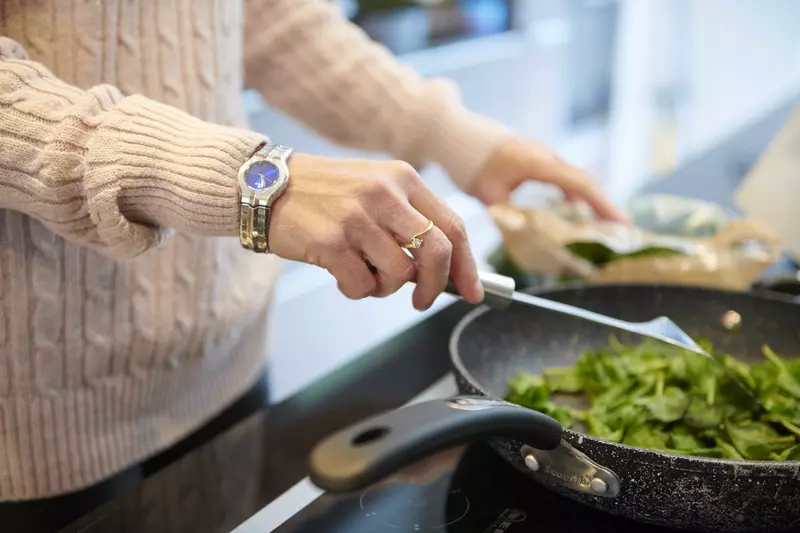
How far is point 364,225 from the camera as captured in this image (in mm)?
526

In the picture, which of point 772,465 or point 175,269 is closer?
point 772,465

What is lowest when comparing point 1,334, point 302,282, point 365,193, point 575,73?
point 302,282

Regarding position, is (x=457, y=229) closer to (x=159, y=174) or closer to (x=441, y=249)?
(x=441, y=249)

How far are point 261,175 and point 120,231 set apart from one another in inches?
4.0

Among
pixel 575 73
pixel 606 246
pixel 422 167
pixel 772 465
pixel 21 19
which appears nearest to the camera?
pixel 772 465

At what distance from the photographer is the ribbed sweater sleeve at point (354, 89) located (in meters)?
0.94

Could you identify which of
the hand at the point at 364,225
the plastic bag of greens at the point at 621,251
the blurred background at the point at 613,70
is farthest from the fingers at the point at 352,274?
the blurred background at the point at 613,70

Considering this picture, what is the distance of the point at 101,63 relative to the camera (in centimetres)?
66


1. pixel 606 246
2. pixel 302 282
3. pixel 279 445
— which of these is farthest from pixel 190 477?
pixel 302 282

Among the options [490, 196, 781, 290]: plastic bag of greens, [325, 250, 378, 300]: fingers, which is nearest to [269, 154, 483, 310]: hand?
[325, 250, 378, 300]: fingers

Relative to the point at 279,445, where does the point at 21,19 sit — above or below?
above

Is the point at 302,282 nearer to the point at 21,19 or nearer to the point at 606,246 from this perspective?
the point at 606,246

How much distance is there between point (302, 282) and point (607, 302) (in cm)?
111

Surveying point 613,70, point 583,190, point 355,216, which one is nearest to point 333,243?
point 355,216
